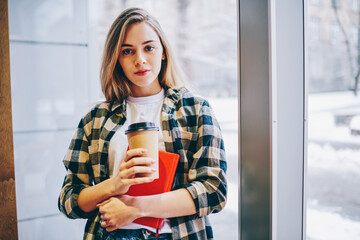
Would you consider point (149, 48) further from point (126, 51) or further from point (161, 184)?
point (161, 184)

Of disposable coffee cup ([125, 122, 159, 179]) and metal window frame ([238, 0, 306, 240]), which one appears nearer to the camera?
disposable coffee cup ([125, 122, 159, 179])

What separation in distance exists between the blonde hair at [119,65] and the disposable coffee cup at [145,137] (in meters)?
0.32

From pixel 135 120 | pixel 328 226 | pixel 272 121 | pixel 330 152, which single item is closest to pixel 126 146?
pixel 135 120

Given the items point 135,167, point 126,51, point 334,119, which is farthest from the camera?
point 334,119

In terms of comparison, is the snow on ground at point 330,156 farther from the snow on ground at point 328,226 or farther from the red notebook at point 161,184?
the red notebook at point 161,184

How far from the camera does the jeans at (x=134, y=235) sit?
0.83 m

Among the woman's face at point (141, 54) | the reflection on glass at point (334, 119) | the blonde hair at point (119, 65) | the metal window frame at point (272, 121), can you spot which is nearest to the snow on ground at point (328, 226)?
the reflection on glass at point (334, 119)

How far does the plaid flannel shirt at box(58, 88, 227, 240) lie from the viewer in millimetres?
840

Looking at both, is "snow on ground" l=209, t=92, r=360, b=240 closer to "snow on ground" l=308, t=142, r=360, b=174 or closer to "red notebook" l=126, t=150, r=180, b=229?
"snow on ground" l=308, t=142, r=360, b=174

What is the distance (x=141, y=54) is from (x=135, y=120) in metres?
0.23

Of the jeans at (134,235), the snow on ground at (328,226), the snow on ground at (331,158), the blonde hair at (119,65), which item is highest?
the blonde hair at (119,65)

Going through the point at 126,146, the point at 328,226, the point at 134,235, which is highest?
the point at 126,146

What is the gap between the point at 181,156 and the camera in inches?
34.9

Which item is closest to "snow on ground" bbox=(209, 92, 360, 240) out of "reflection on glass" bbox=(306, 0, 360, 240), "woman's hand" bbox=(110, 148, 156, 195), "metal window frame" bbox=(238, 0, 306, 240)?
"reflection on glass" bbox=(306, 0, 360, 240)
